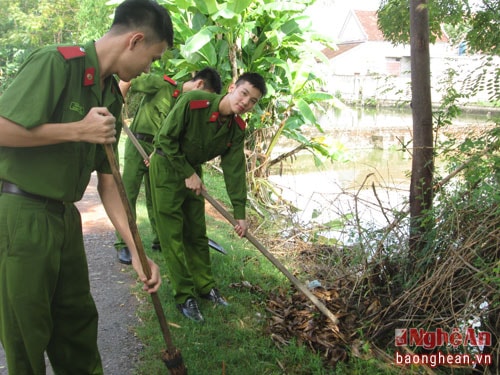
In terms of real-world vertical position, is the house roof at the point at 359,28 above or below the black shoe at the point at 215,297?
above

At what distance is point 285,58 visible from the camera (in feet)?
30.4

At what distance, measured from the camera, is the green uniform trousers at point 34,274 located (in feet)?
6.21

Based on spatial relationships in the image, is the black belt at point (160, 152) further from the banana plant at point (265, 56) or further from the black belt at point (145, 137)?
the banana plant at point (265, 56)

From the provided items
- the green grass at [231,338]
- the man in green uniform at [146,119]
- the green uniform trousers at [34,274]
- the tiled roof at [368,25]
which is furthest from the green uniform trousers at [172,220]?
the tiled roof at [368,25]

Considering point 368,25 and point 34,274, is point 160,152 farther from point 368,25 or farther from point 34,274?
point 368,25

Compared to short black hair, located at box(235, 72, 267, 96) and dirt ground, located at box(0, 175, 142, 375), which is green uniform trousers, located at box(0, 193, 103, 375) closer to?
dirt ground, located at box(0, 175, 142, 375)

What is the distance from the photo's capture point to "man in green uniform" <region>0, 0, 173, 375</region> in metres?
1.79

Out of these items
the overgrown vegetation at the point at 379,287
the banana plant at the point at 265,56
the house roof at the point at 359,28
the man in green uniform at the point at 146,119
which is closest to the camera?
the overgrown vegetation at the point at 379,287

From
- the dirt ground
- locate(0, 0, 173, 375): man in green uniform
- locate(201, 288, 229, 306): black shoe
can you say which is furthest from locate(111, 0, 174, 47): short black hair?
locate(201, 288, 229, 306): black shoe

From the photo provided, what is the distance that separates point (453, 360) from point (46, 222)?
8.74 ft

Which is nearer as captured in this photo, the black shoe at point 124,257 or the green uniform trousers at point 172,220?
the green uniform trousers at point 172,220

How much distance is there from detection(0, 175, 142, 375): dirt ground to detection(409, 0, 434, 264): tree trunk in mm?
2199

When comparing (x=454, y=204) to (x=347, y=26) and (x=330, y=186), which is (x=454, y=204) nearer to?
(x=330, y=186)

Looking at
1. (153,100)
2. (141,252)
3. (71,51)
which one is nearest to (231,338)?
(141,252)
